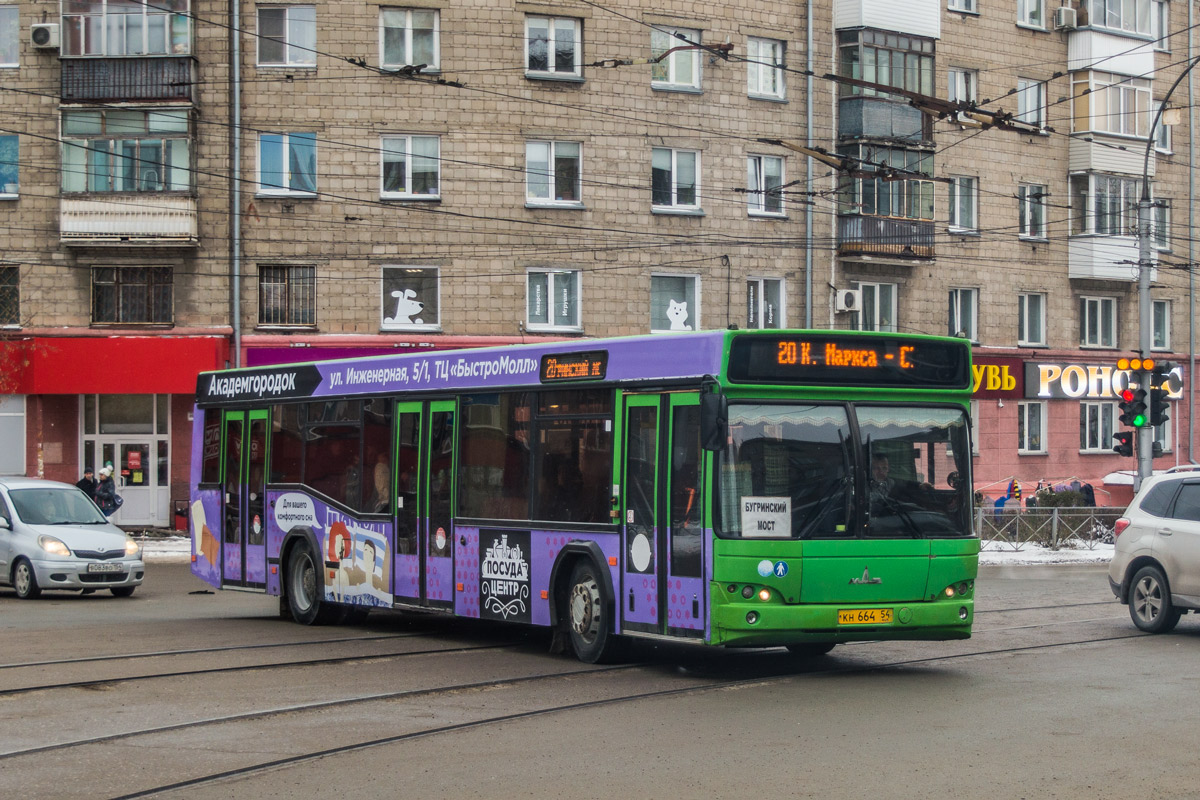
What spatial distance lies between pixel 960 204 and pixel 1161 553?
27.9 metres

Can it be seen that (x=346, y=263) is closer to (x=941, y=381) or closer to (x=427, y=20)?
(x=427, y=20)

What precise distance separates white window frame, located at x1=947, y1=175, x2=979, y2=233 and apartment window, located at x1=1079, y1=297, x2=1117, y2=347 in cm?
469

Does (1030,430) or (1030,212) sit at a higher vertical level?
(1030,212)

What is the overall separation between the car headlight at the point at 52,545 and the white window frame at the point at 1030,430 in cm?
2854

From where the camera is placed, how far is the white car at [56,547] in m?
21.0

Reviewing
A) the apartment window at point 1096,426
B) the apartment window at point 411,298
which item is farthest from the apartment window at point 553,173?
the apartment window at point 1096,426

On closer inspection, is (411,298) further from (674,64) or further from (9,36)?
(9,36)

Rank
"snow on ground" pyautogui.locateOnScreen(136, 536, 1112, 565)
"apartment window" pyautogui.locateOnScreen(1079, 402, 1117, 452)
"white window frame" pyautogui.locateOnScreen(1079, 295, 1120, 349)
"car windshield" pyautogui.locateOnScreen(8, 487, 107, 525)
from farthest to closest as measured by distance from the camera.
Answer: "white window frame" pyautogui.locateOnScreen(1079, 295, 1120, 349) → "apartment window" pyautogui.locateOnScreen(1079, 402, 1117, 452) → "snow on ground" pyautogui.locateOnScreen(136, 536, 1112, 565) → "car windshield" pyautogui.locateOnScreen(8, 487, 107, 525)

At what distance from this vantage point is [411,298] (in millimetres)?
35938

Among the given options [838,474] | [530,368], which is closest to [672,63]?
[530,368]

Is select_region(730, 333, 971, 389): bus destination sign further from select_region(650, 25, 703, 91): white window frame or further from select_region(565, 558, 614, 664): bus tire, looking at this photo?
select_region(650, 25, 703, 91): white window frame

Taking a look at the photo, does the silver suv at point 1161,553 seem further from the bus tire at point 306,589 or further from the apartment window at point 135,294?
the apartment window at point 135,294

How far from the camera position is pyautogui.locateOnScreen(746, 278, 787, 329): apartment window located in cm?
3859

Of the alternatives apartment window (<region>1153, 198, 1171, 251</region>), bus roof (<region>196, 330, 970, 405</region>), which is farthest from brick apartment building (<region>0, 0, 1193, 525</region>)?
bus roof (<region>196, 330, 970, 405</region>)
